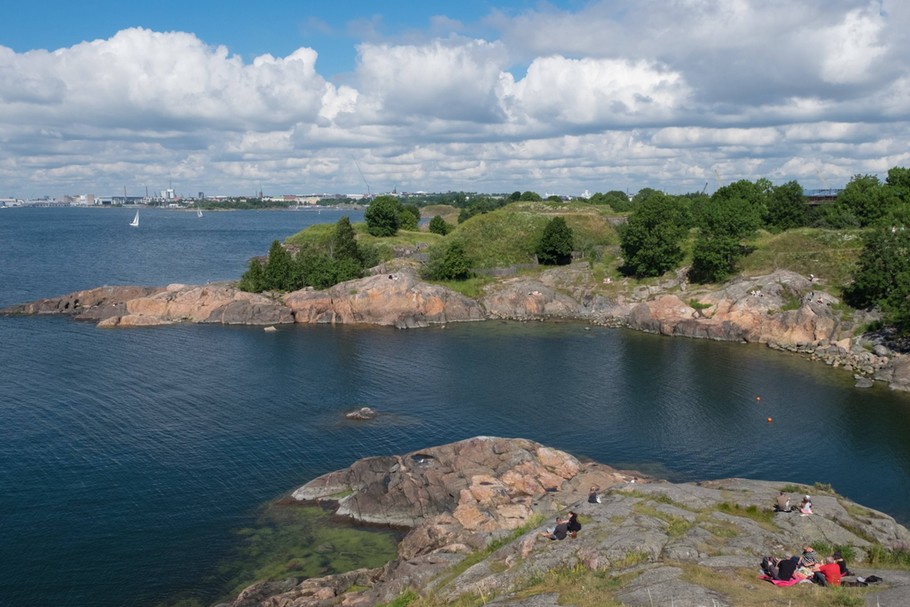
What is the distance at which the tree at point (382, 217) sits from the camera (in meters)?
139

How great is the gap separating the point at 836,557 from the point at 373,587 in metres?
19.8

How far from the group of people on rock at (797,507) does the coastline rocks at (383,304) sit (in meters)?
64.2

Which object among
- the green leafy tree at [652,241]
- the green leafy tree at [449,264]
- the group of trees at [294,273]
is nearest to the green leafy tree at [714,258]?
the green leafy tree at [652,241]

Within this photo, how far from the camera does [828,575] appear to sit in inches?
891

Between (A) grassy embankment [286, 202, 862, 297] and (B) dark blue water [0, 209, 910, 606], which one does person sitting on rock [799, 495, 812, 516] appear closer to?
(B) dark blue water [0, 209, 910, 606]

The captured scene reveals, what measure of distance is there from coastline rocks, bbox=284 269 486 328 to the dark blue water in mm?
4876

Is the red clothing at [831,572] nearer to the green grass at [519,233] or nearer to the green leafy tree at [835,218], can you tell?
the green grass at [519,233]

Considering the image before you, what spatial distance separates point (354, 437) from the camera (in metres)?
51.4

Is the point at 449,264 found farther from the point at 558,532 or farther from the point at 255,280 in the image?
the point at 558,532

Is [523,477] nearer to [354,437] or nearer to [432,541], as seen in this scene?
[432,541]

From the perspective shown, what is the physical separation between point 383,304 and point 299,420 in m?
40.2

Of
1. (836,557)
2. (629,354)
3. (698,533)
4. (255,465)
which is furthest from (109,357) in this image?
(836,557)

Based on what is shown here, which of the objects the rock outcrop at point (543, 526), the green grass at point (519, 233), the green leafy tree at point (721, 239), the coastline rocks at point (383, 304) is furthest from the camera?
the green grass at point (519, 233)

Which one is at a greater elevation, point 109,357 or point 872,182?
point 872,182
